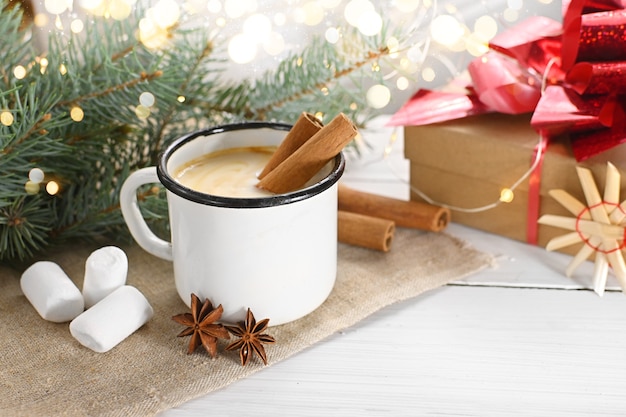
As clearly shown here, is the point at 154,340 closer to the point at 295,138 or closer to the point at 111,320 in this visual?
the point at 111,320

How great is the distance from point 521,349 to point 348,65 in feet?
1.43

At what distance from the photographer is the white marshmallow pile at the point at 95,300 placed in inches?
29.7

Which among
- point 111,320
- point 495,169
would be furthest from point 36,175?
point 495,169

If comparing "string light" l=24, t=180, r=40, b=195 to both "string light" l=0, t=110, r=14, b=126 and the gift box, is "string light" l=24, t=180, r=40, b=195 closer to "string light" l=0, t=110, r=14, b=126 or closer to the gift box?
"string light" l=0, t=110, r=14, b=126

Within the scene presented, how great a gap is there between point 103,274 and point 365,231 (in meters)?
0.32

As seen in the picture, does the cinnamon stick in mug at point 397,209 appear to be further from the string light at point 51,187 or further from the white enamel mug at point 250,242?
the string light at point 51,187

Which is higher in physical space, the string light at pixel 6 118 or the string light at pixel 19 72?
the string light at pixel 19 72

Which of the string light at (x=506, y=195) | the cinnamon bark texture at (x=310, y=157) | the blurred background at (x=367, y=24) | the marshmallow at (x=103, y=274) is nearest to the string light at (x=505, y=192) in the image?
the string light at (x=506, y=195)

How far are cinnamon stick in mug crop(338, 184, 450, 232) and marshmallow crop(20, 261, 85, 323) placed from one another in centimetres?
37

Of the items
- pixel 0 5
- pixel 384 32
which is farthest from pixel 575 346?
pixel 0 5

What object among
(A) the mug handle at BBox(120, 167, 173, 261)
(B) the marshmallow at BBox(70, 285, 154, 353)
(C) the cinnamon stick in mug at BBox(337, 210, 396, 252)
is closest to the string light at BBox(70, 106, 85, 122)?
(A) the mug handle at BBox(120, 167, 173, 261)

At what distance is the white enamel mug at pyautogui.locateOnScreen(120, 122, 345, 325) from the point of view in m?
0.73

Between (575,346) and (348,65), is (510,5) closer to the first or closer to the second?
(348,65)

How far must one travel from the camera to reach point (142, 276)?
0.89m
